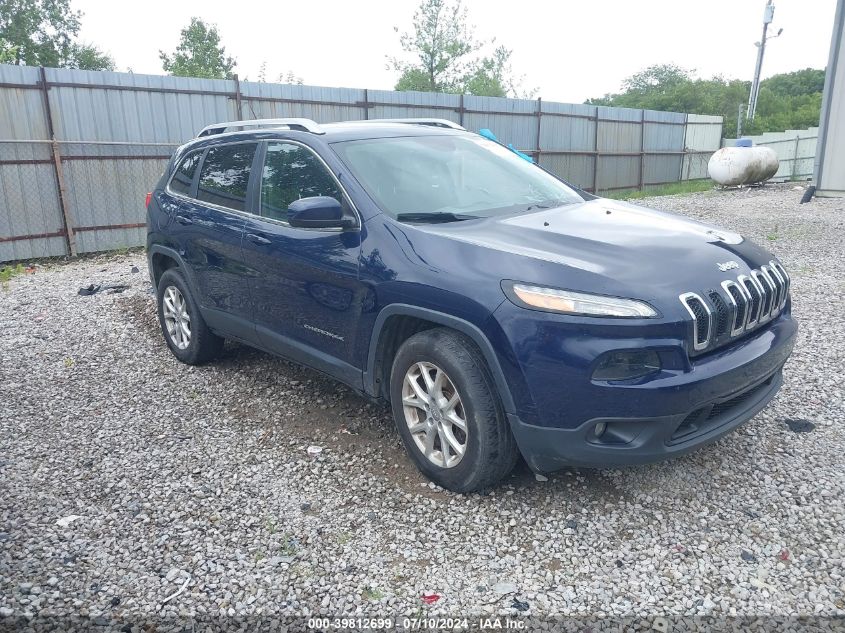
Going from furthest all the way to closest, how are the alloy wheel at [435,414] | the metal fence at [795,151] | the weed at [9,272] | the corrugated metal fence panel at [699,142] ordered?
1. the metal fence at [795,151]
2. the corrugated metal fence panel at [699,142]
3. the weed at [9,272]
4. the alloy wheel at [435,414]

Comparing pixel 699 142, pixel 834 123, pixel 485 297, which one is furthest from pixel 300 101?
pixel 699 142

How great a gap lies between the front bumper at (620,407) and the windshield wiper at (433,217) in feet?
3.48

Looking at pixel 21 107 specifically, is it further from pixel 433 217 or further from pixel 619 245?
pixel 619 245

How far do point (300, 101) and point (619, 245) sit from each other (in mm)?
10820

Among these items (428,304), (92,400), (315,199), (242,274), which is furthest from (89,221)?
(428,304)

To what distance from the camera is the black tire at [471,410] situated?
3.01 meters

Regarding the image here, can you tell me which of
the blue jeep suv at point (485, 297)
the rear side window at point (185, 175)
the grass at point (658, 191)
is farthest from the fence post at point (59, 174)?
the grass at point (658, 191)

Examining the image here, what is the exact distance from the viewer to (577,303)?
108 inches

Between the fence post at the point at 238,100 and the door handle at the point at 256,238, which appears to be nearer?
the door handle at the point at 256,238

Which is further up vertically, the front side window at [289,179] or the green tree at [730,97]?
the green tree at [730,97]

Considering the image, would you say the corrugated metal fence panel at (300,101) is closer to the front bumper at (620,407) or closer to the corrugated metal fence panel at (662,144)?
the front bumper at (620,407)

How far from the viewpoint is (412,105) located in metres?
14.6

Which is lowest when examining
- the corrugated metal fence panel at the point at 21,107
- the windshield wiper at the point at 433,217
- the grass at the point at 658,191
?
the grass at the point at 658,191

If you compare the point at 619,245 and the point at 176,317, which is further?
the point at 176,317
